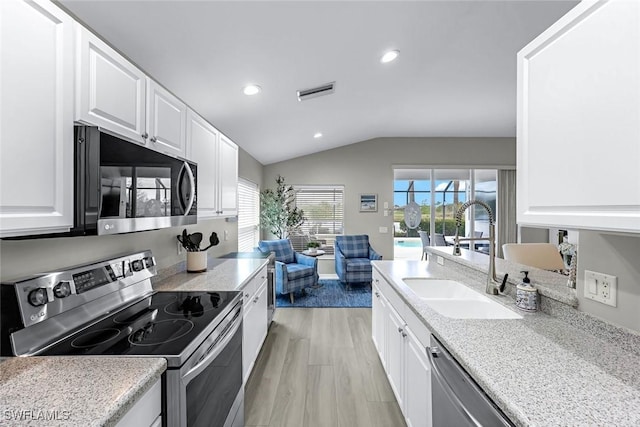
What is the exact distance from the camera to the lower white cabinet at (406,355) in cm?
142

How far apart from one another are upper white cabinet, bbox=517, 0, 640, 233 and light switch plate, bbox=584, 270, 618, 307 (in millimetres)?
355

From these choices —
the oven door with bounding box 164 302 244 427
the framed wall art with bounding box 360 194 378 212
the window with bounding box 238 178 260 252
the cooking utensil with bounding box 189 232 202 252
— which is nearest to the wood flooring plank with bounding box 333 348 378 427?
the oven door with bounding box 164 302 244 427

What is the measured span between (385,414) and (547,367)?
1428 mm

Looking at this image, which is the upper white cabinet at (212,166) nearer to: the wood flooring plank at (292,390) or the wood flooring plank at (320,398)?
the wood flooring plank at (292,390)

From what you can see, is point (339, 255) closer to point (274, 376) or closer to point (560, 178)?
point (274, 376)

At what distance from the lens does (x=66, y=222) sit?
3.31 feet

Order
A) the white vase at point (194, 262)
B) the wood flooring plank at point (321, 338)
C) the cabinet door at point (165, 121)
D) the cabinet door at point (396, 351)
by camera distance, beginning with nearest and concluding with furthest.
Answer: the cabinet door at point (165, 121)
the cabinet door at point (396, 351)
the white vase at point (194, 262)
the wood flooring plank at point (321, 338)

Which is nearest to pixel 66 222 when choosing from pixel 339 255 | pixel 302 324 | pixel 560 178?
pixel 560 178

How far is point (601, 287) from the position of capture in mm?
1126

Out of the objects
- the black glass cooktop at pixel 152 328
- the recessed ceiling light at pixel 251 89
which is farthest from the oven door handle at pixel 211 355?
the recessed ceiling light at pixel 251 89

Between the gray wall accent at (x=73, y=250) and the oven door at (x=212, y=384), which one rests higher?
the gray wall accent at (x=73, y=250)

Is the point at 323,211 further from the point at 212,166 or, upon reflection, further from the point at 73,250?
the point at 73,250

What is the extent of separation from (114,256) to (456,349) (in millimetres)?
1806

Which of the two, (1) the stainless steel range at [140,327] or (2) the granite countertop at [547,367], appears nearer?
(2) the granite countertop at [547,367]
